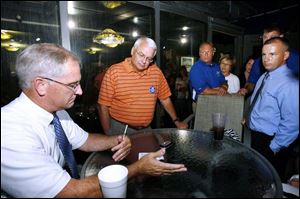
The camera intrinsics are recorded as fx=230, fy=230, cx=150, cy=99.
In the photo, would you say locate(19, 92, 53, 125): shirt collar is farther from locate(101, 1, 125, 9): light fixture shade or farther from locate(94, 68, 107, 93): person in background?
locate(101, 1, 125, 9): light fixture shade

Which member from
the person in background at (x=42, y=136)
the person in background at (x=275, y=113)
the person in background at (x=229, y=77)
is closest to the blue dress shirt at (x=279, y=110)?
the person in background at (x=275, y=113)

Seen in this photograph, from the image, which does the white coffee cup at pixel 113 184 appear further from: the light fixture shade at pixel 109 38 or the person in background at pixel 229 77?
the person in background at pixel 229 77

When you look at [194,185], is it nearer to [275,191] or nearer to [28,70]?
[275,191]

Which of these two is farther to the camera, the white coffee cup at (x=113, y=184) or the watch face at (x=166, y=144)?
the watch face at (x=166, y=144)

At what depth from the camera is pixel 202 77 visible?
3.21 m

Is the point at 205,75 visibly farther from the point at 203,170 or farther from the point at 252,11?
the point at 252,11

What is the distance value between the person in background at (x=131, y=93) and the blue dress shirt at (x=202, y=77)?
83cm

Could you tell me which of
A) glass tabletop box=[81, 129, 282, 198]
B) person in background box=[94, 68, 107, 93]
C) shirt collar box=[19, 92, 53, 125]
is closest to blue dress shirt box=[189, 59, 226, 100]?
person in background box=[94, 68, 107, 93]

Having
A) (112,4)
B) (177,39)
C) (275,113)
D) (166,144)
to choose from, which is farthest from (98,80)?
(275,113)

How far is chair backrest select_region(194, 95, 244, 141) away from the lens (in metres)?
2.46

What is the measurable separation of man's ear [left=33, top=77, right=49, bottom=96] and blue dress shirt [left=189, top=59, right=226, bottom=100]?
231 centimetres

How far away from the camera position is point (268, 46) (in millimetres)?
1655

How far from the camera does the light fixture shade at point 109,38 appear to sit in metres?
3.06

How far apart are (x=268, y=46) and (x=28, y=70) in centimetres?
157
